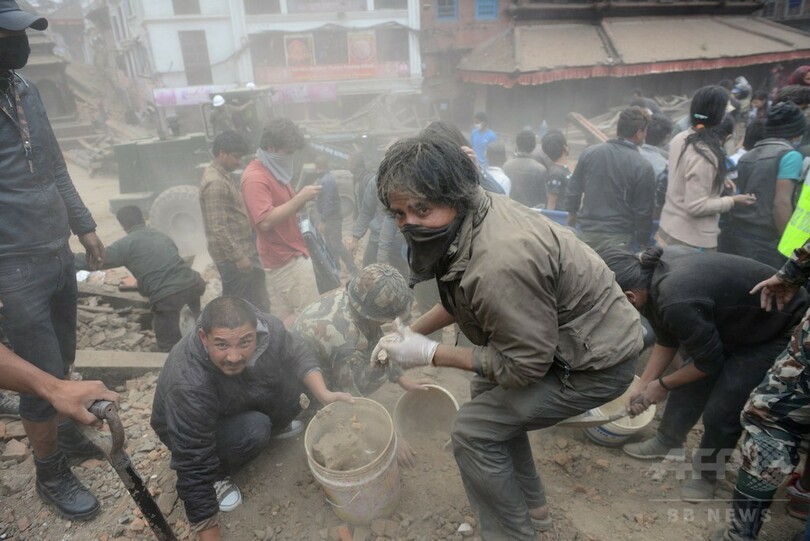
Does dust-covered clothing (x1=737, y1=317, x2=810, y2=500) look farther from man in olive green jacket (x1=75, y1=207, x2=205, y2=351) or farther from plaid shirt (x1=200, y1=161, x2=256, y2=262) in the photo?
man in olive green jacket (x1=75, y1=207, x2=205, y2=351)

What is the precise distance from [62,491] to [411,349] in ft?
7.58

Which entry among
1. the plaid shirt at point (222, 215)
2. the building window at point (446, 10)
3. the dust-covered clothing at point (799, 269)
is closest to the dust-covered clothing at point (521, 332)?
the dust-covered clothing at point (799, 269)

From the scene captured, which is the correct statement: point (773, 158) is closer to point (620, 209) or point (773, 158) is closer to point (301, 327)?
point (620, 209)

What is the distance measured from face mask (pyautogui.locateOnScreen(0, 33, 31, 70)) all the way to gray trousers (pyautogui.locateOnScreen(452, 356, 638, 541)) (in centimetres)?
286

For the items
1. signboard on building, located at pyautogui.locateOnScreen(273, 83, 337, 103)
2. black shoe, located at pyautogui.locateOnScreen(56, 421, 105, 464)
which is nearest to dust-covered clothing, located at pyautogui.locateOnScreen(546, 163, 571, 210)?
black shoe, located at pyautogui.locateOnScreen(56, 421, 105, 464)

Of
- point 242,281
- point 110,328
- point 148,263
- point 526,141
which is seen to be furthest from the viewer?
point 526,141

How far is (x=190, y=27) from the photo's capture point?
73.8 feet

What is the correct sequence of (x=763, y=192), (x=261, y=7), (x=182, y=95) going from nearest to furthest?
(x=763, y=192), (x=182, y=95), (x=261, y=7)

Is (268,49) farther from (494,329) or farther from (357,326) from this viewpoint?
(494,329)

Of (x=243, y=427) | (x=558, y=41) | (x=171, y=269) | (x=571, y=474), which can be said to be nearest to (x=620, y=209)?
(x=571, y=474)

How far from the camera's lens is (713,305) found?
224cm

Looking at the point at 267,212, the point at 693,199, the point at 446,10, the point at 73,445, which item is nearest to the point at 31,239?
the point at 73,445

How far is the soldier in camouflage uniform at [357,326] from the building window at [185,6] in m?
25.1

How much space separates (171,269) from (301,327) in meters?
1.92
